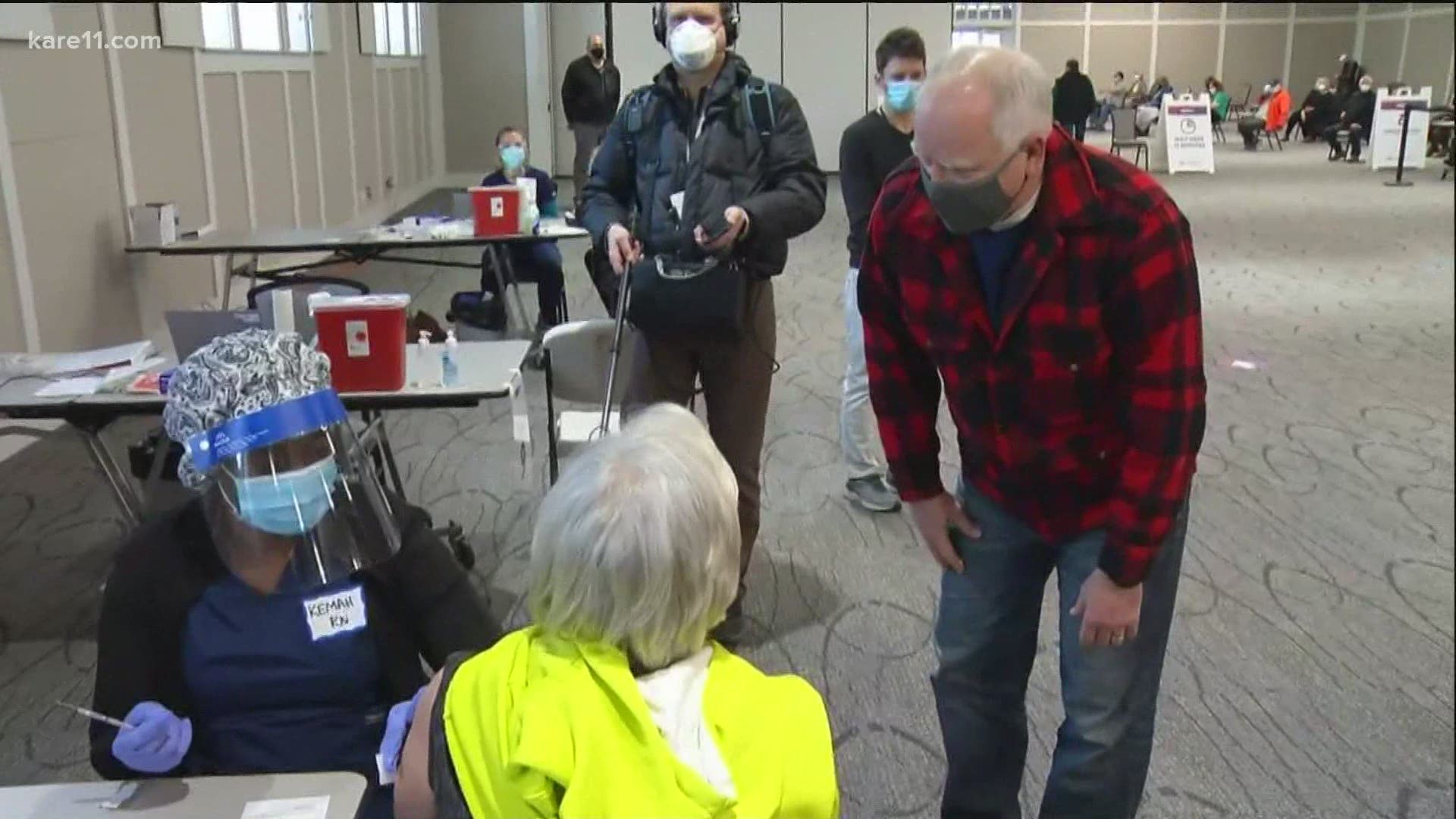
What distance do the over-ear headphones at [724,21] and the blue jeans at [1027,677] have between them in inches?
51.9

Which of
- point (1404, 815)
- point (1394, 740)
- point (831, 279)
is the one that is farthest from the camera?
point (831, 279)

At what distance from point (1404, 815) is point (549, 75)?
42.8 ft

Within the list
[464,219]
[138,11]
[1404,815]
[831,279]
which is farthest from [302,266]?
[1404,815]

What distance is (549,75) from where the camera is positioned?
45.8ft

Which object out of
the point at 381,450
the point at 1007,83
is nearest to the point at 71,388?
the point at 381,450

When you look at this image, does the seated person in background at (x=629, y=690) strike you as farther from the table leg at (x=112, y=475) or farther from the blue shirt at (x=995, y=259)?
the table leg at (x=112, y=475)

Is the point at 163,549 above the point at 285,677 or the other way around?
above

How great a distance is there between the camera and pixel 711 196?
259 cm

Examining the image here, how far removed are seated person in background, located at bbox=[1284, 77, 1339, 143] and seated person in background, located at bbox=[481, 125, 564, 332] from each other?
16045 mm

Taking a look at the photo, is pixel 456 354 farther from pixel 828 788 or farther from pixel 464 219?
pixel 464 219

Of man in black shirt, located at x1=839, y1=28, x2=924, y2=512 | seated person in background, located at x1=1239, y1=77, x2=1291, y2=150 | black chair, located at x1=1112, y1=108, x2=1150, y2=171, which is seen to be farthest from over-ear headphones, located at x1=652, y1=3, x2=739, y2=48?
seated person in background, located at x1=1239, y1=77, x2=1291, y2=150

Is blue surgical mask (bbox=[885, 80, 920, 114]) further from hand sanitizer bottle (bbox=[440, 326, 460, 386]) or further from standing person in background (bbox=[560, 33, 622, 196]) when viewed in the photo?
standing person in background (bbox=[560, 33, 622, 196])

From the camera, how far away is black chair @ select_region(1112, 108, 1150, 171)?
14938mm

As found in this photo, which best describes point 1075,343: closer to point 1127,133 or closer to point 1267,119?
point 1127,133
